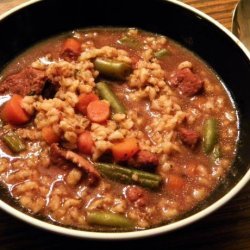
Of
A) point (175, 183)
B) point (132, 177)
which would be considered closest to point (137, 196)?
point (132, 177)

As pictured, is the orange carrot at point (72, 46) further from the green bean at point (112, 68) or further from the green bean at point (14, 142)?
the green bean at point (14, 142)

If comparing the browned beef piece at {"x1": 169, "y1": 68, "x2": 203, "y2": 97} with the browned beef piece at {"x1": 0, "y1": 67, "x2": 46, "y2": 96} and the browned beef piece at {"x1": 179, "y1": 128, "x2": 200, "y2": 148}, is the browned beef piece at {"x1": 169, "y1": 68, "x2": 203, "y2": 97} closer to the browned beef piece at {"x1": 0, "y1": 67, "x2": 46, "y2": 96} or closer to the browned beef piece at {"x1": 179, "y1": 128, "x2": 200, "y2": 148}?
the browned beef piece at {"x1": 179, "y1": 128, "x2": 200, "y2": 148}

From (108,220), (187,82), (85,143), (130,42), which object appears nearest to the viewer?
(108,220)

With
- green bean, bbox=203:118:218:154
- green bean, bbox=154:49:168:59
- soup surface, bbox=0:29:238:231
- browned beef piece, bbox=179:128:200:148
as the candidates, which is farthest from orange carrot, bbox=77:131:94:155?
green bean, bbox=154:49:168:59

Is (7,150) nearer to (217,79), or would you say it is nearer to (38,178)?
(38,178)

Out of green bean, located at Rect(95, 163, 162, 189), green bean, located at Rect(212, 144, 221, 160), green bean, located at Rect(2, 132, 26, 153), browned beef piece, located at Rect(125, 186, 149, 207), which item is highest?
green bean, located at Rect(2, 132, 26, 153)

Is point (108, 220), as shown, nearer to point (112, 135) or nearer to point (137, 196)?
point (137, 196)

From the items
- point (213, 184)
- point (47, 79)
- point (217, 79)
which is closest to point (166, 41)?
point (217, 79)

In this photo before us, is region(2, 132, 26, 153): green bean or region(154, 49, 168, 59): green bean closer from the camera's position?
region(2, 132, 26, 153): green bean
